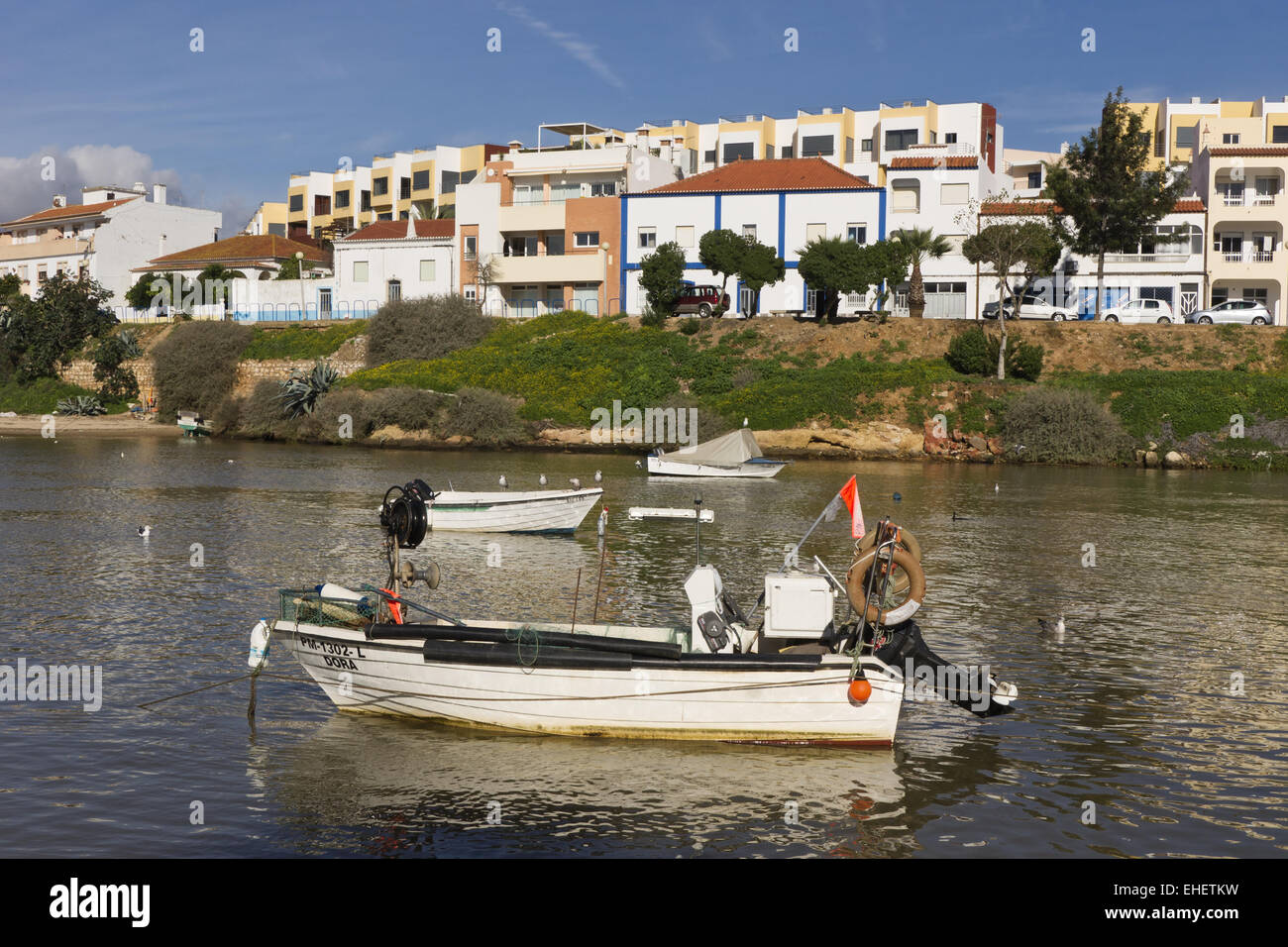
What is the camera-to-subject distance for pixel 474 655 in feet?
42.3

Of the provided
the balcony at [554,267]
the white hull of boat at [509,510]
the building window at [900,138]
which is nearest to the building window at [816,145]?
the building window at [900,138]

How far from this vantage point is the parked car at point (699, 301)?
2685 inches

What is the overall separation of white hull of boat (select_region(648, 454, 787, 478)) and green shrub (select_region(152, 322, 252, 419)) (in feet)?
118

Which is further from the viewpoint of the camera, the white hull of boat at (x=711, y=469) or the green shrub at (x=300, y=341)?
the green shrub at (x=300, y=341)

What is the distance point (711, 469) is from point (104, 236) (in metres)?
73.2

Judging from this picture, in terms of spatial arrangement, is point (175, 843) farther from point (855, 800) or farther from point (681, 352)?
point (681, 352)

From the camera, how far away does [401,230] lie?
8362 centimetres

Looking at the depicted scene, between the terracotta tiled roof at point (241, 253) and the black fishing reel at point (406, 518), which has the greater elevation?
the terracotta tiled roof at point (241, 253)

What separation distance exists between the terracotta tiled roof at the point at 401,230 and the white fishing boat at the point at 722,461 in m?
40.8

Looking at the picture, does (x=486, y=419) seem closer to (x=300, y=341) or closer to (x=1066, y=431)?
(x=300, y=341)

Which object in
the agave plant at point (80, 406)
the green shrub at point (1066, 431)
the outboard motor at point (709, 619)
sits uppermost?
the agave plant at point (80, 406)

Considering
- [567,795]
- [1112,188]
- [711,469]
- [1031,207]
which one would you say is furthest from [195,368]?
[567,795]

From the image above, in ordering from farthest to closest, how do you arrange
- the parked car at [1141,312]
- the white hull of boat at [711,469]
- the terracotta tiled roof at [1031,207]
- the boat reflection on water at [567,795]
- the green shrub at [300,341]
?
1. the green shrub at [300,341]
2. the terracotta tiled roof at [1031,207]
3. the parked car at [1141,312]
4. the white hull of boat at [711,469]
5. the boat reflection on water at [567,795]

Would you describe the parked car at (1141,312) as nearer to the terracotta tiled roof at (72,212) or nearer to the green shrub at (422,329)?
the green shrub at (422,329)
